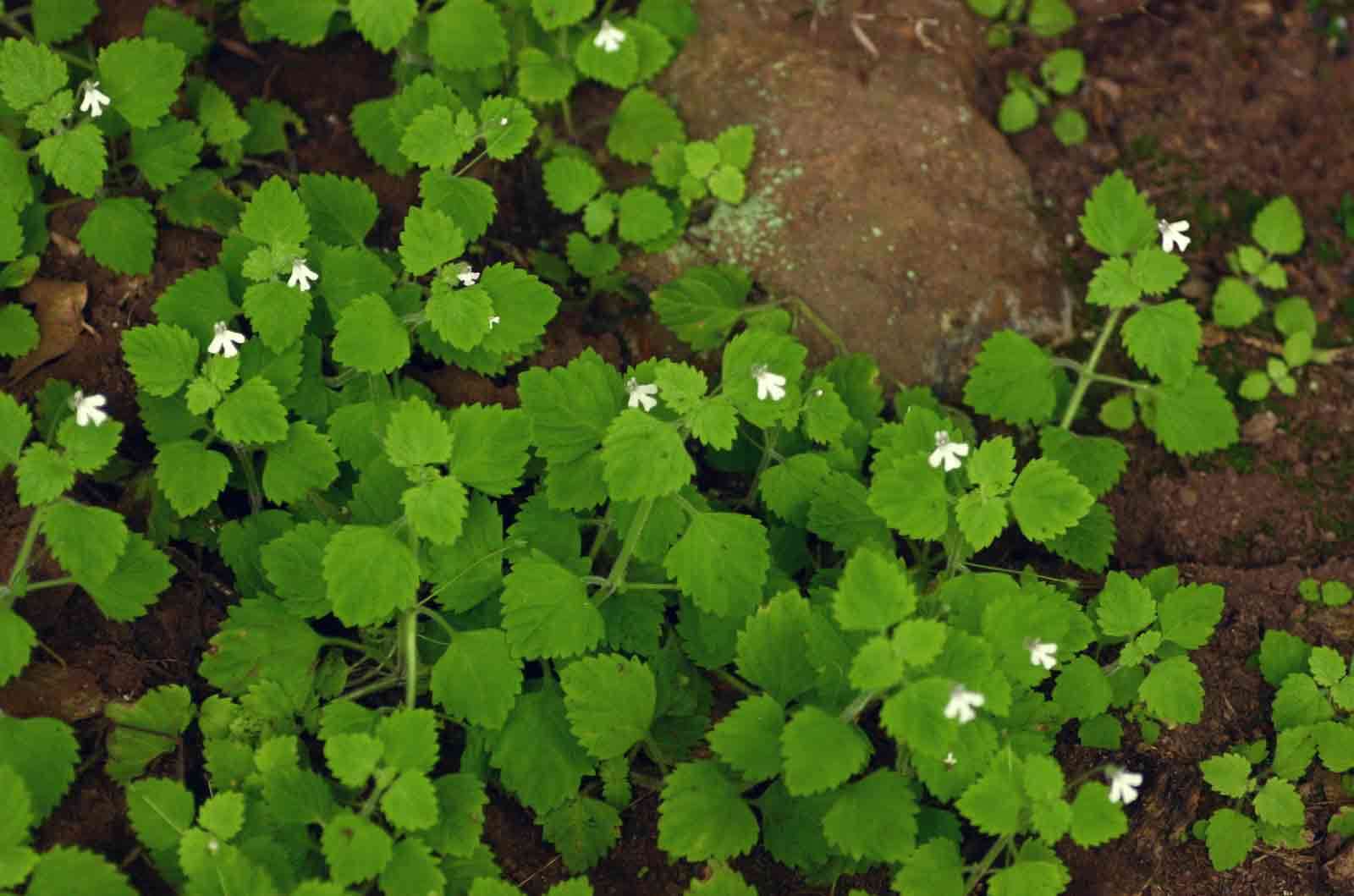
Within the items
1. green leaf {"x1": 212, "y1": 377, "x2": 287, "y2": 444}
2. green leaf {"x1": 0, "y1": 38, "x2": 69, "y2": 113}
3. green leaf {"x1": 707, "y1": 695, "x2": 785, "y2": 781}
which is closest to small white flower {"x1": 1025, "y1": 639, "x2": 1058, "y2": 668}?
green leaf {"x1": 707, "y1": 695, "x2": 785, "y2": 781}

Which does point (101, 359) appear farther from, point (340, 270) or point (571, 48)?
point (571, 48)

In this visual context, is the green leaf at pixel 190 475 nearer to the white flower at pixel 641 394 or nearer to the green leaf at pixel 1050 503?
the white flower at pixel 641 394

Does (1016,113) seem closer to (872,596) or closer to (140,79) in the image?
(872,596)

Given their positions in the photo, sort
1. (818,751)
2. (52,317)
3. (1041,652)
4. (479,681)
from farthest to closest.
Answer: (52,317), (479,681), (1041,652), (818,751)

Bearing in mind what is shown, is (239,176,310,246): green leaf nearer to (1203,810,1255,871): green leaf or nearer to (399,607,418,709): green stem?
(399,607,418,709): green stem

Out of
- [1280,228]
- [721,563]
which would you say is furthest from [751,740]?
[1280,228]

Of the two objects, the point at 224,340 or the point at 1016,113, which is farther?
the point at 1016,113
